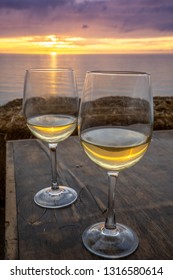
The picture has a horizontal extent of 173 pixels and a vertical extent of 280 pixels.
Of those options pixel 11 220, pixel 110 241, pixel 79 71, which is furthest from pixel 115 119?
pixel 79 71

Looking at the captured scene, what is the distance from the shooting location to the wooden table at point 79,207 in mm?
864

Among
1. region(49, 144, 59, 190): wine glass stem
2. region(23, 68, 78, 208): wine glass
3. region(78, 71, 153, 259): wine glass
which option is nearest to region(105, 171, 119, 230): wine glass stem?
region(78, 71, 153, 259): wine glass

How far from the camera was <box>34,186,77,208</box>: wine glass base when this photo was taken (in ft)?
3.60

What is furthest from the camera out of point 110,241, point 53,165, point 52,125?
point 53,165

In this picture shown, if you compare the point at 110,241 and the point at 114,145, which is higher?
the point at 114,145

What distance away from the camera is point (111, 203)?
904 millimetres

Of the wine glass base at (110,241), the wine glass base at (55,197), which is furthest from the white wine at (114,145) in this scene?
the wine glass base at (55,197)

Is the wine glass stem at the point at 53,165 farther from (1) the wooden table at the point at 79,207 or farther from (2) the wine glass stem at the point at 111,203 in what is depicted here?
(2) the wine glass stem at the point at 111,203

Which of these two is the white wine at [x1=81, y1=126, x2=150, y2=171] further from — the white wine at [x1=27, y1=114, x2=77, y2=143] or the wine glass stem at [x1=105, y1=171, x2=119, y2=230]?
the white wine at [x1=27, y1=114, x2=77, y2=143]

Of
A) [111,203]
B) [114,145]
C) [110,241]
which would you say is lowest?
[110,241]

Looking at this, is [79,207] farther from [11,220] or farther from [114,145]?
[114,145]

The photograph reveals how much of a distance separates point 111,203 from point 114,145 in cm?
20

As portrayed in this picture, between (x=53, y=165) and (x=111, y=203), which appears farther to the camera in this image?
(x=53, y=165)

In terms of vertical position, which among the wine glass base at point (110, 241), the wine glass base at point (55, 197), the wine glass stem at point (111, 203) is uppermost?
the wine glass stem at point (111, 203)
